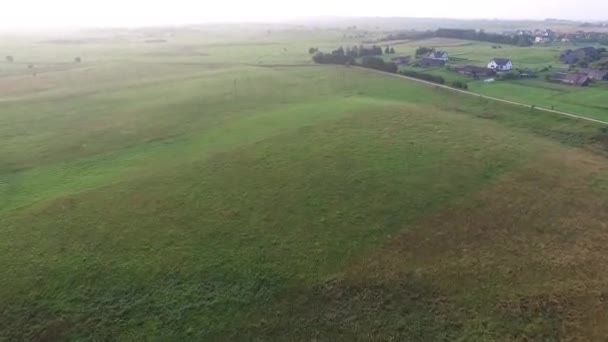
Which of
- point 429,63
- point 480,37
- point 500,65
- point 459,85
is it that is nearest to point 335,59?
point 429,63

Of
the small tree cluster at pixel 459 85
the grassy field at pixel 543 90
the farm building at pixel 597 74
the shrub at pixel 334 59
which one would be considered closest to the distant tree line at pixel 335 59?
the shrub at pixel 334 59

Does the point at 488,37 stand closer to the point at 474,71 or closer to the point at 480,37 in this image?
the point at 480,37

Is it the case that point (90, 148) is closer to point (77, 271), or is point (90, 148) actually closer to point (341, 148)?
point (77, 271)

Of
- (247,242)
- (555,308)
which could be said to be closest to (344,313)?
(247,242)

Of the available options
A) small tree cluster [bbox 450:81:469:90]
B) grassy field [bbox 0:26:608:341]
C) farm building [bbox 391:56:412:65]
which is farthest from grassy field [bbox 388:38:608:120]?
farm building [bbox 391:56:412:65]

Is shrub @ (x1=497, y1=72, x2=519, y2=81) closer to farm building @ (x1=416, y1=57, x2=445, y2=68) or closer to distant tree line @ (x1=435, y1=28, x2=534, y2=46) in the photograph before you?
farm building @ (x1=416, y1=57, x2=445, y2=68)
